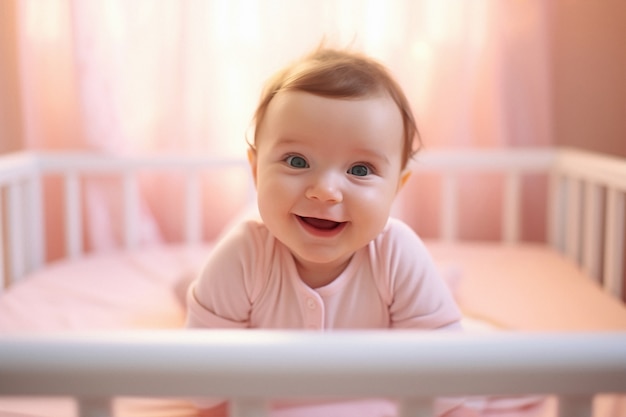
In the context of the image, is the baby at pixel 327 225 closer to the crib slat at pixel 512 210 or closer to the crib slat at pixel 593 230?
the crib slat at pixel 593 230

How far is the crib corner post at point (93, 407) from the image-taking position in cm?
43

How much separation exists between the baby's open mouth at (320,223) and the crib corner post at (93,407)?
0.30 meters

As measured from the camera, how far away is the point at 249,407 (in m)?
0.43

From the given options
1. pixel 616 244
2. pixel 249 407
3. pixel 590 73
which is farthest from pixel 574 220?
pixel 249 407

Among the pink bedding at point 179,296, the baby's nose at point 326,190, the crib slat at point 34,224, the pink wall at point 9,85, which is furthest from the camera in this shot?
the pink wall at point 9,85

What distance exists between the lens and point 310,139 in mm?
665

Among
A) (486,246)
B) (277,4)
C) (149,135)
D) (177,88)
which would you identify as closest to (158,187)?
(149,135)

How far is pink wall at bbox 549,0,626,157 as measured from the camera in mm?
1649

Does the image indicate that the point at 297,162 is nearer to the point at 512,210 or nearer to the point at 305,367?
the point at 305,367

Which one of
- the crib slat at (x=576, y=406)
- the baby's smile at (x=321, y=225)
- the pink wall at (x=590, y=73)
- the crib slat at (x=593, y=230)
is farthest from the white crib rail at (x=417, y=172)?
the crib slat at (x=576, y=406)

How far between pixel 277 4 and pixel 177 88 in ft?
1.00

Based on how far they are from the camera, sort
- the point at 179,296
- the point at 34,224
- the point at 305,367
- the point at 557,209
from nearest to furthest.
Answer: the point at 305,367
the point at 179,296
the point at 34,224
the point at 557,209

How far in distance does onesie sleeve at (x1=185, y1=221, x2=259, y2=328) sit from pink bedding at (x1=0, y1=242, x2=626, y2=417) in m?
0.11

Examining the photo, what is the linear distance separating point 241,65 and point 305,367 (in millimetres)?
1276
